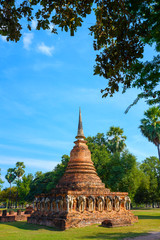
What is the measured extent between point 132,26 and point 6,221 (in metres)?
22.6

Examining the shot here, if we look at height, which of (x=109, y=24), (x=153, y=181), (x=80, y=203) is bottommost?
(x=80, y=203)

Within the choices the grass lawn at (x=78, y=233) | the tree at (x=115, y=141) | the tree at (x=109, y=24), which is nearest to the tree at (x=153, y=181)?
the tree at (x=115, y=141)

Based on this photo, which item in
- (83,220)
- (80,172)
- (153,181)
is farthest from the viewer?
(153,181)

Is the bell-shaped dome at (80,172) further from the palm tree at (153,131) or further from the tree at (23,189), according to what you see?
the tree at (23,189)

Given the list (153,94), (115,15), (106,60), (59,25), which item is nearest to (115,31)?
(115,15)

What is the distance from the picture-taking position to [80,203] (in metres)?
16.8

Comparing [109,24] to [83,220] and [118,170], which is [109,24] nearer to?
[83,220]

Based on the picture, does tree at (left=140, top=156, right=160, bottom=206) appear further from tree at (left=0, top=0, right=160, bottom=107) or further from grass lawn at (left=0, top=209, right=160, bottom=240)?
tree at (left=0, top=0, right=160, bottom=107)

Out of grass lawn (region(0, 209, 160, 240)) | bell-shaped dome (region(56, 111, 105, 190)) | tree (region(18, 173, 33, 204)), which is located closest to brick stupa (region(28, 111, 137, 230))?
bell-shaped dome (region(56, 111, 105, 190))

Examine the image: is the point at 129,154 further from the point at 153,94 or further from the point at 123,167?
the point at 153,94

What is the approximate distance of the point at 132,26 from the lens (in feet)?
17.7

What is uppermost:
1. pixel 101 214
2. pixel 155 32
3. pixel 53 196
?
pixel 155 32

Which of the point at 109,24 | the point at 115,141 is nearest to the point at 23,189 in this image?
the point at 115,141

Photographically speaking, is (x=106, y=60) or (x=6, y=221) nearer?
(x=106, y=60)
